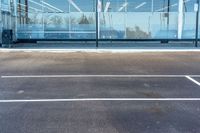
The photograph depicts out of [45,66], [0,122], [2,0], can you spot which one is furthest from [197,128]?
[2,0]

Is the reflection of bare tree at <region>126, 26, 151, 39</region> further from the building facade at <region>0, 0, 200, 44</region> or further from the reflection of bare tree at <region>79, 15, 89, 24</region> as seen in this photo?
the reflection of bare tree at <region>79, 15, 89, 24</region>

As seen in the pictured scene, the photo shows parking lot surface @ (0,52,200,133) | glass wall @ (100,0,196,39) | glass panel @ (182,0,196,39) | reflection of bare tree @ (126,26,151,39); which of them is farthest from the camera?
glass panel @ (182,0,196,39)

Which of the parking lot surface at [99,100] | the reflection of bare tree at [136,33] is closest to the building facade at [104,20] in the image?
the reflection of bare tree at [136,33]

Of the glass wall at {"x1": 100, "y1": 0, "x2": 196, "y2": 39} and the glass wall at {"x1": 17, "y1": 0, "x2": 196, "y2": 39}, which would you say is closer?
the glass wall at {"x1": 17, "y1": 0, "x2": 196, "y2": 39}

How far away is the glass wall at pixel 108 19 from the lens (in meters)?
26.4

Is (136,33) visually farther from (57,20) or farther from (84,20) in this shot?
(57,20)

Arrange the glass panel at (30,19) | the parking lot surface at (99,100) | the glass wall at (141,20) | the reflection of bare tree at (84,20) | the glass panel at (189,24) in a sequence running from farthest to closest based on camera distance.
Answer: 1. the glass panel at (189,24)
2. the glass wall at (141,20)
3. the reflection of bare tree at (84,20)
4. the glass panel at (30,19)
5. the parking lot surface at (99,100)

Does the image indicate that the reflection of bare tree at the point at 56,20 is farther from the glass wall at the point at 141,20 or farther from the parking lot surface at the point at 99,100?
the parking lot surface at the point at 99,100

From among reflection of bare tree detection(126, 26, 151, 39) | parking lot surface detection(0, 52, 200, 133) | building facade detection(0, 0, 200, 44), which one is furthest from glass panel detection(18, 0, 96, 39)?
parking lot surface detection(0, 52, 200, 133)

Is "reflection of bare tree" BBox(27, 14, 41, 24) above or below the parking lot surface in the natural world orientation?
above

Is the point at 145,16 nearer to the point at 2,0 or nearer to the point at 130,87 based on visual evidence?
the point at 2,0

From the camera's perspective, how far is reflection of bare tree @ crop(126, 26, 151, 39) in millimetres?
26859

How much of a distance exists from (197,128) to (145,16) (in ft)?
70.4

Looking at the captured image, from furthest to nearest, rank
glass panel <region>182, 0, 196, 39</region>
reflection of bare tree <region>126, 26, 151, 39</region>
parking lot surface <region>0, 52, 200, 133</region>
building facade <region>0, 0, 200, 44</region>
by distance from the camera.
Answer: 1. glass panel <region>182, 0, 196, 39</region>
2. reflection of bare tree <region>126, 26, 151, 39</region>
3. building facade <region>0, 0, 200, 44</region>
4. parking lot surface <region>0, 52, 200, 133</region>
